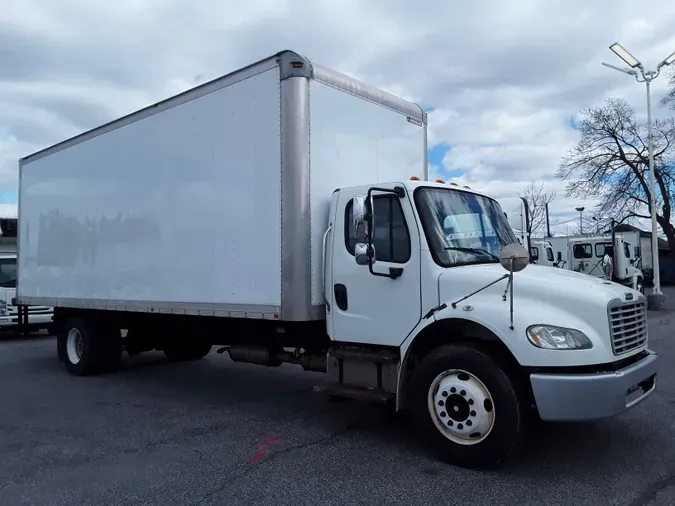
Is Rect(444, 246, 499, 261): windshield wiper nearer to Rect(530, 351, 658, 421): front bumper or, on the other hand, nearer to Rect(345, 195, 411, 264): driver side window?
Rect(345, 195, 411, 264): driver side window

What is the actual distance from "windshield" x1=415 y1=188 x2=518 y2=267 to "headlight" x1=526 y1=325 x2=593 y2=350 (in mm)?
1039

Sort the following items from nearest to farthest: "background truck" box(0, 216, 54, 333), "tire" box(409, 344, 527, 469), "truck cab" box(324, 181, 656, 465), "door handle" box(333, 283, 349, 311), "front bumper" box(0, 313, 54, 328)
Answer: "truck cab" box(324, 181, 656, 465) < "tire" box(409, 344, 527, 469) < "door handle" box(333, 283, 349, 311) < "background truck" box(0, 216, 54, 333) < "front bumper" box(0, 313, 54, 328)

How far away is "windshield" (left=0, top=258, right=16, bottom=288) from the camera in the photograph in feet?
50.5

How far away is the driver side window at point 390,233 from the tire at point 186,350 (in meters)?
3.82

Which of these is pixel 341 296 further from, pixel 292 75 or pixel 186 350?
pixel 186 350

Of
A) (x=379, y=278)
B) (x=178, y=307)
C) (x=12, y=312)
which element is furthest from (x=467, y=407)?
(x=12, y=312)

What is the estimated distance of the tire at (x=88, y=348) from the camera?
30.7 ft

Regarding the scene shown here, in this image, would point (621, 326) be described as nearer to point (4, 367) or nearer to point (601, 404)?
point (601, 404)

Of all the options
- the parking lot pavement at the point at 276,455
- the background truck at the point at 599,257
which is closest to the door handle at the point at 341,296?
the parking lot pavement at the point at 276,455

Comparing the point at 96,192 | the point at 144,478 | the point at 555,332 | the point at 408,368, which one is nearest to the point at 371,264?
the point at 408,368

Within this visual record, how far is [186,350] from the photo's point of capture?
9.91 metres

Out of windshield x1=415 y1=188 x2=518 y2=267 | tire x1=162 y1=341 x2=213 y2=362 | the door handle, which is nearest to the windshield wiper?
windshield x1=415 y1=188 x2=518 y2=267

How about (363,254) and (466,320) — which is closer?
(466,320)

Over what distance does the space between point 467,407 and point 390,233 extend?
5.53ft
